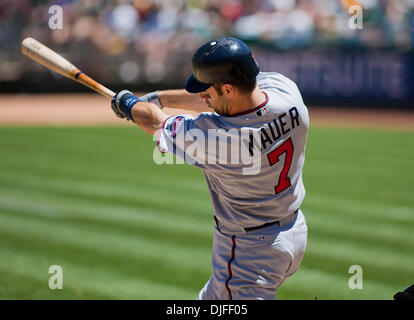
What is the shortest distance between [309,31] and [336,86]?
5.96 feet

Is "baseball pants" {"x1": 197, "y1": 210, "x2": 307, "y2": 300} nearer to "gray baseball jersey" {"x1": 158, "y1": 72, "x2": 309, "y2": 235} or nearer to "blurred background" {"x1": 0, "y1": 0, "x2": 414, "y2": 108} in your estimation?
"gray baseball jersey" {"x1": 158, "y1": 72, "x2": 309, "y2": 235}

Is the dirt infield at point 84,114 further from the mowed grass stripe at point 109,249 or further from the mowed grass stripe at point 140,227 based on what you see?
the mowed grass stripe at point 109,249

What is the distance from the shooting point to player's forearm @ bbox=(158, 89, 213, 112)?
380 cm

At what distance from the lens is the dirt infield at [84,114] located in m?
14.7

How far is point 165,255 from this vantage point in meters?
6.16

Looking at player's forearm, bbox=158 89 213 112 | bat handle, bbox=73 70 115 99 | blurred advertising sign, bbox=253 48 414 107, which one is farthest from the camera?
blurred advertising sign, bbox=253 48 414 107

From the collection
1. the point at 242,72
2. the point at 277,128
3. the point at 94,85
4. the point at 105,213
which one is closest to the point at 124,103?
the point at 94,85

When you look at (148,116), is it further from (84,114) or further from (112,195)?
(84,114)

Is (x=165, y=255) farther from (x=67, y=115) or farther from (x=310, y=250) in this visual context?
(x=67, y=115)

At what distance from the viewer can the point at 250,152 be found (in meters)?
3.28

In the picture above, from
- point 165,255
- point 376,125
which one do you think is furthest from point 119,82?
point 165,255

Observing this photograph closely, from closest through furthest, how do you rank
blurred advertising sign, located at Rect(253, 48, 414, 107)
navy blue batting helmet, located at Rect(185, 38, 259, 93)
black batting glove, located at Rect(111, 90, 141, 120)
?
navy blue batting helmet, located at Rect(185, 38, 259, 93)
black batting glove, located at Rect(111, 90, 141, 120)
blurred advertising sign, located at Rect(253, 48, 414, 107)

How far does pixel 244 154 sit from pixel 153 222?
4.13 meters

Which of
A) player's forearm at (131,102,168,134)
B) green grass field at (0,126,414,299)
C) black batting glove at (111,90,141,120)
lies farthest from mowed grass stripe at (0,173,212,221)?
player's forearm at (131,102,168,134)
